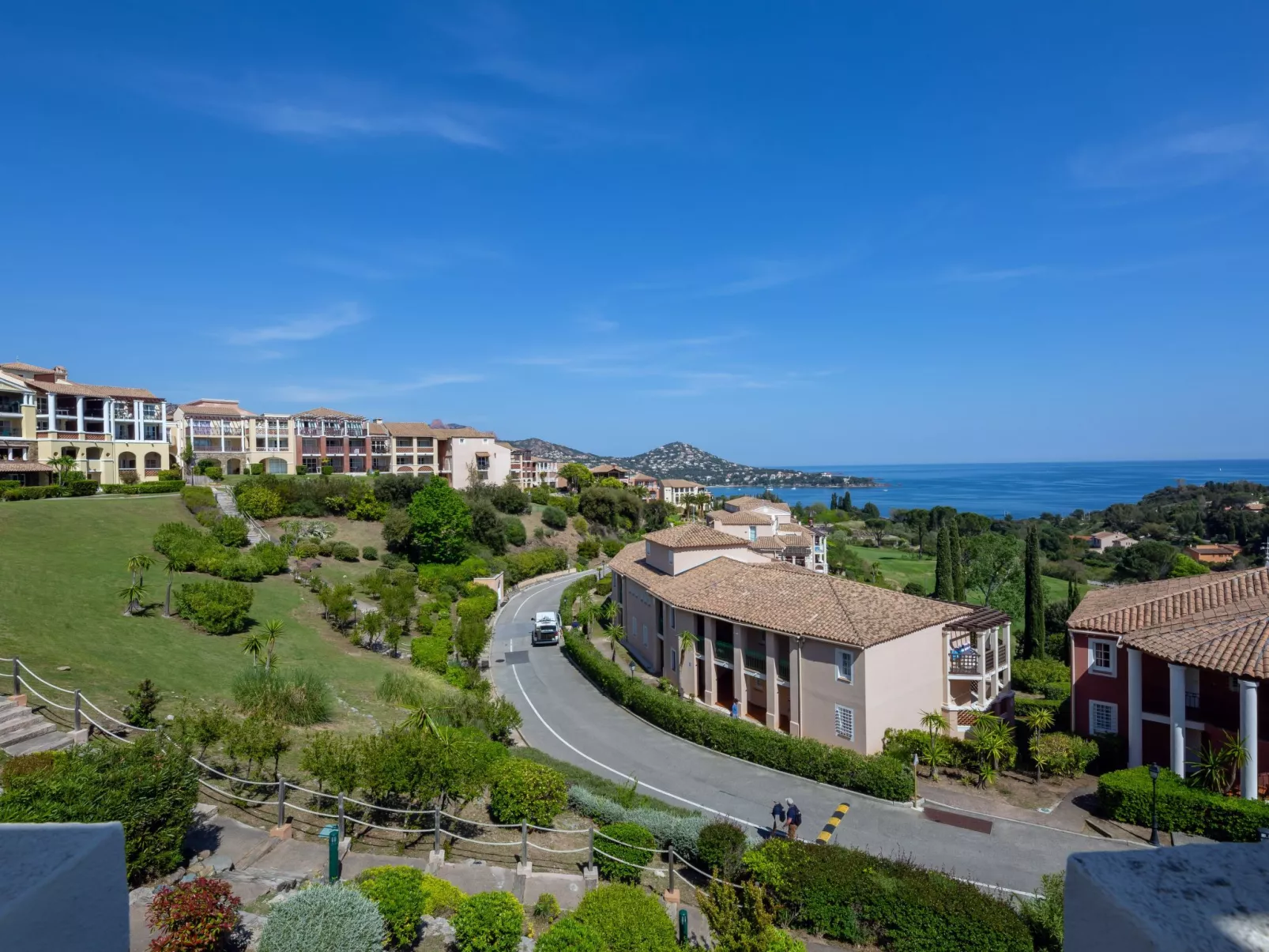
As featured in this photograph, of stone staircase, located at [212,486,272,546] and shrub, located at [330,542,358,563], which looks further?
shrub, located at [330,542,358,563]

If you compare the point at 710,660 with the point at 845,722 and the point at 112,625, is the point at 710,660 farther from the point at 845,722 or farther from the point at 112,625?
the point at 112,625

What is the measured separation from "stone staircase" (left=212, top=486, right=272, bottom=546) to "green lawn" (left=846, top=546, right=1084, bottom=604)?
185 feet

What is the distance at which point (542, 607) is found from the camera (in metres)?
53.5

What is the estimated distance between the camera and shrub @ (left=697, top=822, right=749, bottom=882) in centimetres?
1461

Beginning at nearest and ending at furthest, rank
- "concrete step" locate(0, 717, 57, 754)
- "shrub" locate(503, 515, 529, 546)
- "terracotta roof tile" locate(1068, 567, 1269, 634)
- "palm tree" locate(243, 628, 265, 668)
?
"concrete step" locate(0, 717, 57, 754), "terracotta roof tile" locate(1068, 567, 1269, 634), "palm tree" locate(243, 628, 265, 668), "shrub" locate(503, 515, 529, 546)

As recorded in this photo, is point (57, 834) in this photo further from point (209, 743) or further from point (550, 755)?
point (550, 755)

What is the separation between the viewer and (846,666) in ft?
81.6

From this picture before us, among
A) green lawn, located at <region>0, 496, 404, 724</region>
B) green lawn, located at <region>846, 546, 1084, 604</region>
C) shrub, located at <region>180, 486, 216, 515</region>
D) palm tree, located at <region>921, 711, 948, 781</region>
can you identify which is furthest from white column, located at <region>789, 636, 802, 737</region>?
shrub, located at <region>180, 486, 216, 515</region>

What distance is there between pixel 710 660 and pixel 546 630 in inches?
644

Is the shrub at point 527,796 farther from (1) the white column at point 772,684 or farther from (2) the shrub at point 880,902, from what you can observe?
(1) the white column at point 772,684

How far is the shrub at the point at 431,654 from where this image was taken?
3375cm

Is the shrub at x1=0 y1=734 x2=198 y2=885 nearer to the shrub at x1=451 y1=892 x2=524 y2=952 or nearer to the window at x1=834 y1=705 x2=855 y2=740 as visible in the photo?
the shrub at x1=451 y1=892 x2=524 y2=952

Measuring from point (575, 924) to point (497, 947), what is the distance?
1.18 m

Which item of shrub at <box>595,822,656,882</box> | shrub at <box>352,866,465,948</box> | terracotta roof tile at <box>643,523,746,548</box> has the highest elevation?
terracotta roof tile at <box>643,523,746,548</box>
